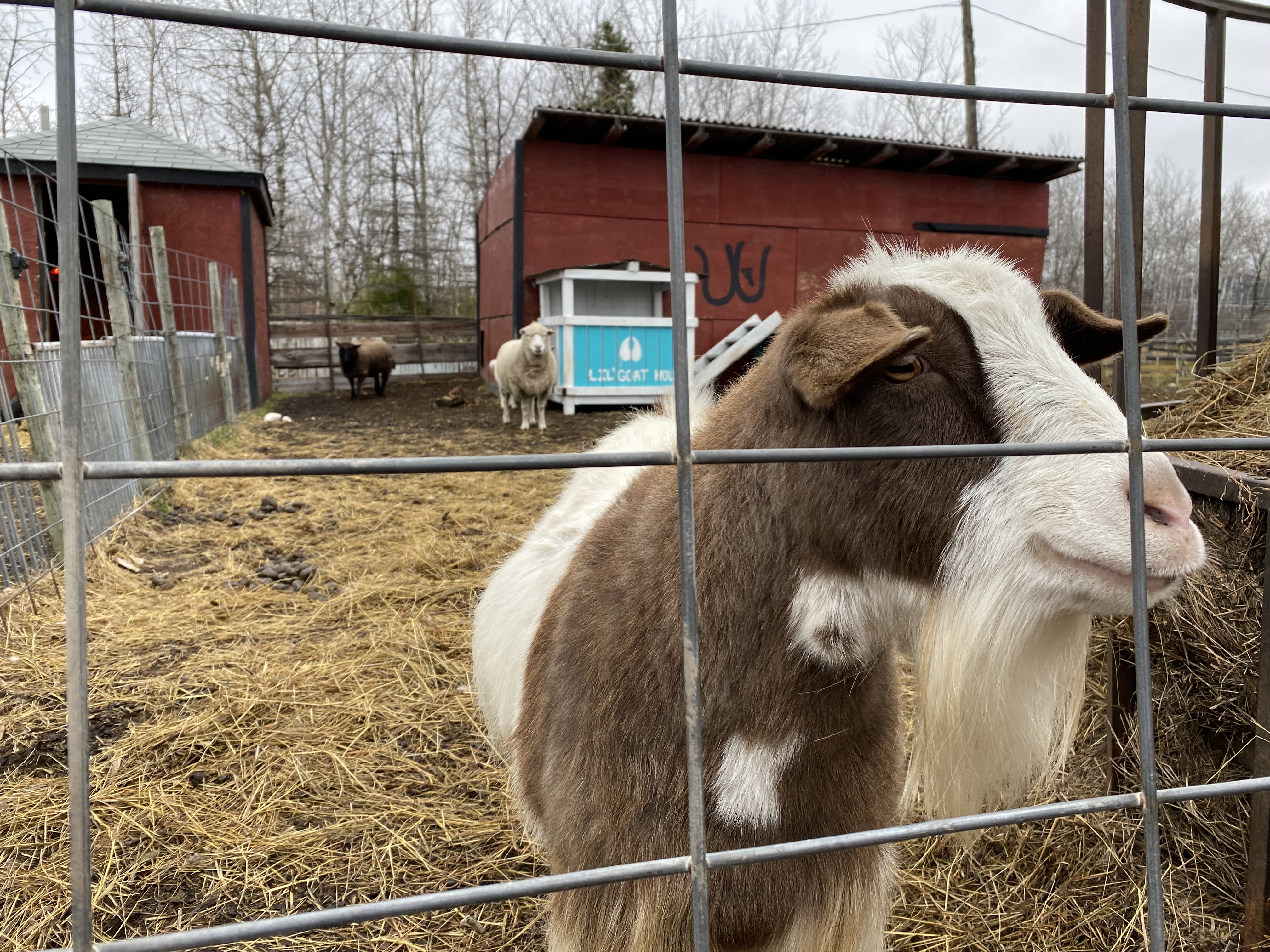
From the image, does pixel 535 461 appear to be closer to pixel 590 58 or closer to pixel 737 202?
pixel 590 58

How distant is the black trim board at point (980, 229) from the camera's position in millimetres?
14805

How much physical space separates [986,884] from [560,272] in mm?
10464

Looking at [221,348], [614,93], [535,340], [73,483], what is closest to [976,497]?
[73,483]

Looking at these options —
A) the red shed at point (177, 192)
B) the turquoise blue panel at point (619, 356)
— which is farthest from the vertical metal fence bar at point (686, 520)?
the red shed at point (177, 192)

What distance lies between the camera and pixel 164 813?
2584 millimetres

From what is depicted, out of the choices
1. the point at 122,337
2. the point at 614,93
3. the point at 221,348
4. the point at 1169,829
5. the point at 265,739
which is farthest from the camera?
the point at 614,93

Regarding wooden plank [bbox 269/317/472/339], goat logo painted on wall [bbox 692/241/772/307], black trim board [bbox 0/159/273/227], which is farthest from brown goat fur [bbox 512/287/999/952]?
wooden plank [bbox 269/317/472/339]

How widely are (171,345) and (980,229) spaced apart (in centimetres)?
1330

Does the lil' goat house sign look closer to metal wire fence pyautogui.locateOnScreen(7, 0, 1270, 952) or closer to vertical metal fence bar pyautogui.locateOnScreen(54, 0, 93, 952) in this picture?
metal wire fence pyautogui.locateOnScreen(7, 0, 1270, 952)

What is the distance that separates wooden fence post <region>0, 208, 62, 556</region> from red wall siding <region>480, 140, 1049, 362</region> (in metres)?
8.95

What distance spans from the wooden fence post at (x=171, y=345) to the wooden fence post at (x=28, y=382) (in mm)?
3027

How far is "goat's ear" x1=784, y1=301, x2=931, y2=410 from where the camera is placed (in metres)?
1.21

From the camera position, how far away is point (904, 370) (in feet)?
4.57

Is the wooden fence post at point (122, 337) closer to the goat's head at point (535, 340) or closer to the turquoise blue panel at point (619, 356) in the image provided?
the goat's head at point (535, 340)
